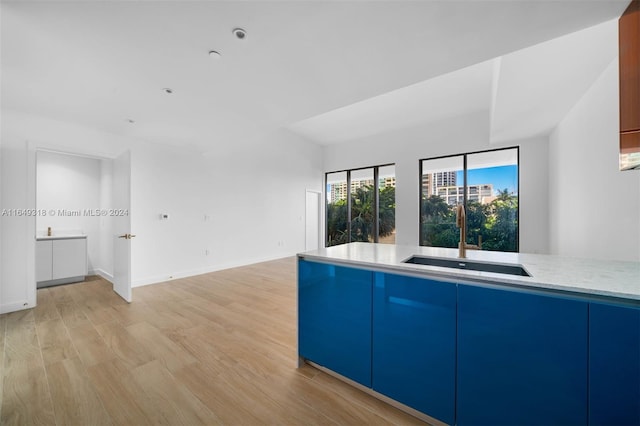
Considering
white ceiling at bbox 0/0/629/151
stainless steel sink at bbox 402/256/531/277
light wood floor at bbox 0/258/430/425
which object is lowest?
light wood floor at bbox 0/258/430/425

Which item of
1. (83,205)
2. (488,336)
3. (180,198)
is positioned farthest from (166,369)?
(83,205)

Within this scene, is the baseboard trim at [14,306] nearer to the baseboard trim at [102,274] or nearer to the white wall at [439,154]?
the baseboard trim at [102,274]

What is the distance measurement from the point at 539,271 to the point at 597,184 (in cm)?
210

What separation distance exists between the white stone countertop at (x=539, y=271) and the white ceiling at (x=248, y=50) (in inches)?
60.6

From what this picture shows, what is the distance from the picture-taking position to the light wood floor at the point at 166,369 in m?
1.54

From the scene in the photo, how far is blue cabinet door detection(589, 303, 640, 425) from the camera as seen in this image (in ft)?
3.15

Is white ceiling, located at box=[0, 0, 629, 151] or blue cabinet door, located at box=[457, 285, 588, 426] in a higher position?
white ceiling, located at box=[0, 0, 629, 151]

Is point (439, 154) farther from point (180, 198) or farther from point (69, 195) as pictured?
point (69, 195)

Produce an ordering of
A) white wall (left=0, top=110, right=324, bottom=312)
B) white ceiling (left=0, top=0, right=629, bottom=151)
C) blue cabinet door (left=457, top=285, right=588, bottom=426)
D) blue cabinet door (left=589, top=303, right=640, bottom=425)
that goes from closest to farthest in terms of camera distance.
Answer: blue cabinet door (left=589, top=303, right=640, bottom=425), blue cabinet door (left=457, top=285, right=588, bottom=426), white ceiling (left=0, top=0, right=629, bottom=151), white wall (left=0, top=110, right=324, bottom=312)

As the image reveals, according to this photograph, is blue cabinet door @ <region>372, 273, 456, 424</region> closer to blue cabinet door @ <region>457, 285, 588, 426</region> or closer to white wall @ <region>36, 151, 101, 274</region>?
blue cabinet door @ <region>457, 285, 588, 426</region>

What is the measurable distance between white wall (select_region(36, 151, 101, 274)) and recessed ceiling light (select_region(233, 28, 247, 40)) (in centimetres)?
521

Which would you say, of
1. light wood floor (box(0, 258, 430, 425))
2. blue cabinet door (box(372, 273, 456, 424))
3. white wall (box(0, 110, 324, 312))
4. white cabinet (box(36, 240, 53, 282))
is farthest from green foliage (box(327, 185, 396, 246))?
white cabinet (box(36, 240, 53, 282))

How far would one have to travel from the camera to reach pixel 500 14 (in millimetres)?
1515

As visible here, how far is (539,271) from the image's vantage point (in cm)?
130
